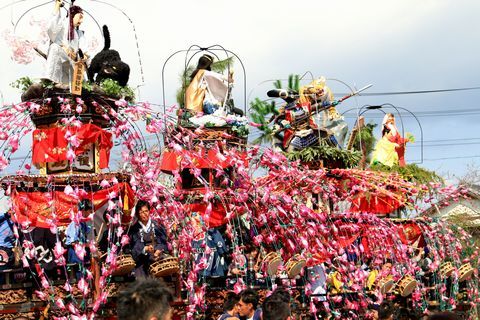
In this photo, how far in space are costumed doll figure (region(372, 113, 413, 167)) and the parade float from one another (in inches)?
6.2

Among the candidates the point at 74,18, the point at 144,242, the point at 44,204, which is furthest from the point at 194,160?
the point at 44,204

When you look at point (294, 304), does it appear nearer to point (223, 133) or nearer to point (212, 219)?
point (212, 219)

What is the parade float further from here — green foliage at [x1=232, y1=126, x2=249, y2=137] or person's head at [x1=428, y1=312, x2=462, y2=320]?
person's head at [x1=428, y1=312, x2=462, y2=320]

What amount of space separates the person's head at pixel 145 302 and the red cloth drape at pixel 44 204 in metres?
6.08

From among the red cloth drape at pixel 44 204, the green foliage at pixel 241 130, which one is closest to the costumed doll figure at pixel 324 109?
the green foliage at pixel 241 130

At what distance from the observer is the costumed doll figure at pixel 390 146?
61.3 ft

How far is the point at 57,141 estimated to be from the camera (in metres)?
11.2

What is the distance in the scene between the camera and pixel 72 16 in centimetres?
1154

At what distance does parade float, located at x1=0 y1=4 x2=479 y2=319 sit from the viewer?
1062 cm

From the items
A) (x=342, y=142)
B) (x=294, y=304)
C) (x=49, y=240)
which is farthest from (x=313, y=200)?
(x=49, y=240)

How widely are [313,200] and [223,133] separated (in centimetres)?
328

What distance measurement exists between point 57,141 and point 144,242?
1.81m

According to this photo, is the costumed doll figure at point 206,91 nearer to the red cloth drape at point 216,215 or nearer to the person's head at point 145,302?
the red cloth drape at point 216,215

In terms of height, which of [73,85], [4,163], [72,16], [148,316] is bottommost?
[148,316]
